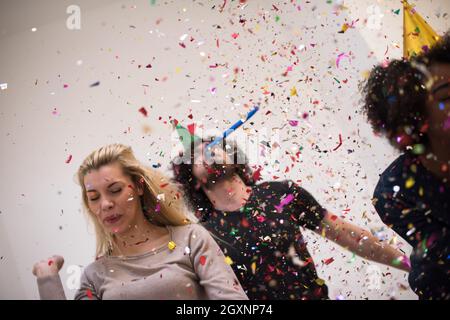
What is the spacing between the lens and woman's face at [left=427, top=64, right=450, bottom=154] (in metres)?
1.28

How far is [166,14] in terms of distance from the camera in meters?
1.54

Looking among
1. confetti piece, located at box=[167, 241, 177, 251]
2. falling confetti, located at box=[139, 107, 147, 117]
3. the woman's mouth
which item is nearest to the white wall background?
falling confetti, located at box=[139, 107, 147, 117]

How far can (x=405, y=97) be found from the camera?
1297 millimetres

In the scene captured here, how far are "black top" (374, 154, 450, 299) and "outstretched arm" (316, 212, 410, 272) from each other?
0.24 feet

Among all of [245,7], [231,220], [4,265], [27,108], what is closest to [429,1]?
A: [245,7]

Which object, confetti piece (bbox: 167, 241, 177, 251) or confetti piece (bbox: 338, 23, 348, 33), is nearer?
confetti piece (bbox: 167, 241, 177, 251)

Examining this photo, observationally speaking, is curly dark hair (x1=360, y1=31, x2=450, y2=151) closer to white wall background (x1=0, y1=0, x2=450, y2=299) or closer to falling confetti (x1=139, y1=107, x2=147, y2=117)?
white wall background (x1=0, y1=0, x2=450, y2=299)

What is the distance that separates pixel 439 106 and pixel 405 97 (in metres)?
0.09

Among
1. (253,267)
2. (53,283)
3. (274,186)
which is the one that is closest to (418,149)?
(274,186)

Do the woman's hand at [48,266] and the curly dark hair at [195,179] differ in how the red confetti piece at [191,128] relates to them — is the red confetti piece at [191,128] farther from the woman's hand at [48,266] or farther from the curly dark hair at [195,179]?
the woman's hand at [48,266]

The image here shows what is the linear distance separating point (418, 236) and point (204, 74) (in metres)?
0.76

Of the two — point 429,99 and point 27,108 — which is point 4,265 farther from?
point 429,99

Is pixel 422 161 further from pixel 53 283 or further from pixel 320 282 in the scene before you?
pixel 53 283

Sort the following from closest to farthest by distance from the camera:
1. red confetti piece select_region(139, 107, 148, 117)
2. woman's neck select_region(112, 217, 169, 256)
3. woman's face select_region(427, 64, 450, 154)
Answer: woman's face select_region(427, 64, 450, 154), woman's neck select_region(112, 217, 169, 256), red confetti piece select_region(139, 107, 148, 117)
